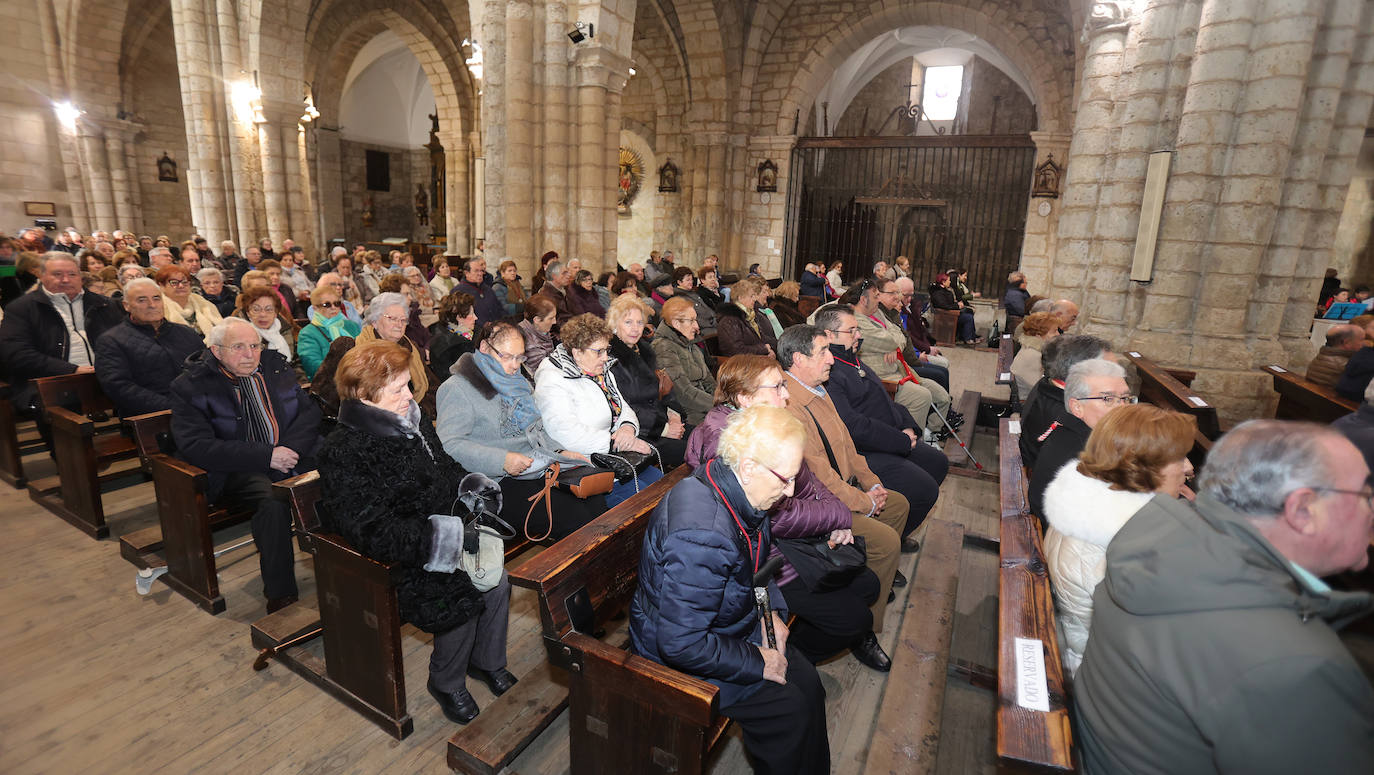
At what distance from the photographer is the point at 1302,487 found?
1286 mm

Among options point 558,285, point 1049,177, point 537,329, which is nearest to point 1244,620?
point 537,329

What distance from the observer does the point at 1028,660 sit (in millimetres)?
1747

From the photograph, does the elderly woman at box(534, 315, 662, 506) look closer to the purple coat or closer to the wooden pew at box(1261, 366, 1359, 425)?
the purple coat

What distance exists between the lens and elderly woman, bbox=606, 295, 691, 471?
391 cm

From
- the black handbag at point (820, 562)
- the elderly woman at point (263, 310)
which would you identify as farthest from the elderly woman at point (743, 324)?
the elderly woman at point (263, 310)

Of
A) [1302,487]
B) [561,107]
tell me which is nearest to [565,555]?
[1302,487]

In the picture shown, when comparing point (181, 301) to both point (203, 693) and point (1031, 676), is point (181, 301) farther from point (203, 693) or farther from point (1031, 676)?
point (1031, 676)

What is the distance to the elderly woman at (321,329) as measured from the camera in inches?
183

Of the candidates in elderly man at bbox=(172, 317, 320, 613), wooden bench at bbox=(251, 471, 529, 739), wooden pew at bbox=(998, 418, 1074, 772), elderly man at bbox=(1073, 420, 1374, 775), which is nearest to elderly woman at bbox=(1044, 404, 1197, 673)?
wooden pew at bbox=(998, 418, 1074, 772)

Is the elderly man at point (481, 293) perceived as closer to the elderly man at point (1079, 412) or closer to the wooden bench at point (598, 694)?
the wooden bench at point (598, 694)

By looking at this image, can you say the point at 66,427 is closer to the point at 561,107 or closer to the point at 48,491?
the point at 48,491

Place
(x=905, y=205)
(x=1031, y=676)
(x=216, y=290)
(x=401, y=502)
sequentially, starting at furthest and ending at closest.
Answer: (x=905, y=205)
(x=216, y=290)
(x=401, y=502)
(x=1031, y=676)

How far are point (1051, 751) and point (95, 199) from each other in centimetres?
2039

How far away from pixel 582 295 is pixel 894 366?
3745 mm
